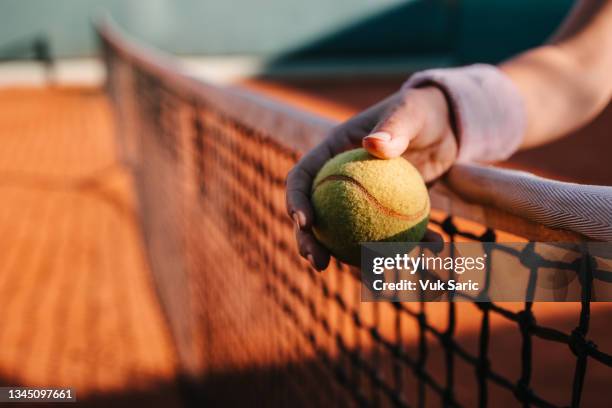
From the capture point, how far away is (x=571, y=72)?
4.16 ft

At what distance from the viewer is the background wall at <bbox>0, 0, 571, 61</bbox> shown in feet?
47.0

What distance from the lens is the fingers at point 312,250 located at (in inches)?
33.6

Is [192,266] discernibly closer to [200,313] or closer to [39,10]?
[200,313]

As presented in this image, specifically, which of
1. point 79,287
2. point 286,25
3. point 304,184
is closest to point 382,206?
point 304,184

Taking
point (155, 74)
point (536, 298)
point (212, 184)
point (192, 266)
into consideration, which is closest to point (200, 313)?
point (192, 266)

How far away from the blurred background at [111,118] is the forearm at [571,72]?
2405 mm

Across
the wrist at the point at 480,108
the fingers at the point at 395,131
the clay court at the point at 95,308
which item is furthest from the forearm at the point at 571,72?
the clay court at the point at 95,308

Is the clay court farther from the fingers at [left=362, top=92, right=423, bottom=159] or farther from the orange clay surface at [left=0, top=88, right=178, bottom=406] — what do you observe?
the fingers at [left=362, top=92, right=423, bottom=159]

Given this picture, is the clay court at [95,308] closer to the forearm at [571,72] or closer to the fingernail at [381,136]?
the forearm at [571,72]

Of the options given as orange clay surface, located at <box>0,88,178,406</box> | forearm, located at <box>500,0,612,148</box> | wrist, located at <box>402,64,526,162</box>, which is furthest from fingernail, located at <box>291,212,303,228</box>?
orange clay surface, located at <box>0,88,178,406</box>

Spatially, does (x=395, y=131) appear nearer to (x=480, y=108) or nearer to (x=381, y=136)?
(x=381, y=136)

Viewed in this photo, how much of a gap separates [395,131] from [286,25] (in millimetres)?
15331

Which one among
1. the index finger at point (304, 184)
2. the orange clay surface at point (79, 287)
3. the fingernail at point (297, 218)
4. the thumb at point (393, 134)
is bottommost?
the orange clay surface at point (79, 287)

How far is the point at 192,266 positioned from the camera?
3.15 meters
